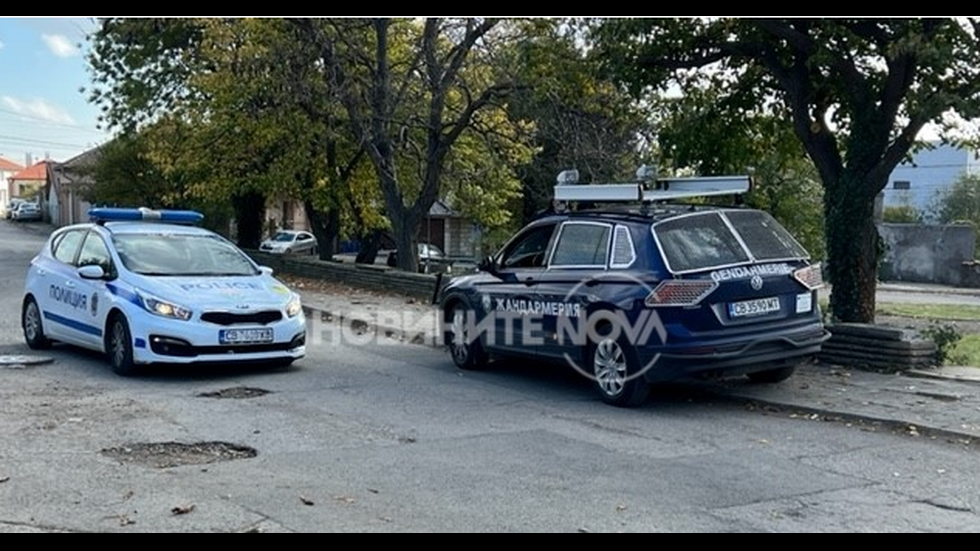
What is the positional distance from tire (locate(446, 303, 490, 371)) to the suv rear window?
305 centimetres

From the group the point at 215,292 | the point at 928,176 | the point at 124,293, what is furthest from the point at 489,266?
the point at 928,176

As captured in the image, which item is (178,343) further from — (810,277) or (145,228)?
(810,277)

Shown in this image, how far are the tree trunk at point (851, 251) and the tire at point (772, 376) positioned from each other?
2.92 metres

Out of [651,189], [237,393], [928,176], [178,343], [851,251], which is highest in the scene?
[928,176]

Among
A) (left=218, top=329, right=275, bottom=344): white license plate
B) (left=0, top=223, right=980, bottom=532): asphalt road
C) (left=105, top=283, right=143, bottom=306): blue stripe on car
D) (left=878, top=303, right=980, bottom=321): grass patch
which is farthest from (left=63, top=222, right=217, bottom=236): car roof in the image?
(left=878, top=303, right=980, bottom=321): grass patch

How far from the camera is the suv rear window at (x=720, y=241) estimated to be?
28.9 feet

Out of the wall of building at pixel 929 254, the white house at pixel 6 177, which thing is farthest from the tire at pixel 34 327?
the white house at pixel 6 177

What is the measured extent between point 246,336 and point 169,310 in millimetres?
815

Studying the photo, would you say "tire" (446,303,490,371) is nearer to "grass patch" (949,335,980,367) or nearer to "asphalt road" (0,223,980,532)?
"asphalt road" (0,223,980,532)

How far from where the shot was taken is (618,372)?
9000 millimetres

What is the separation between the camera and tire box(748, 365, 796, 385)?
974 centimetres

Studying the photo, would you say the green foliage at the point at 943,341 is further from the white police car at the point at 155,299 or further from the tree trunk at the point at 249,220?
the tree trunk at the point at 249,220
